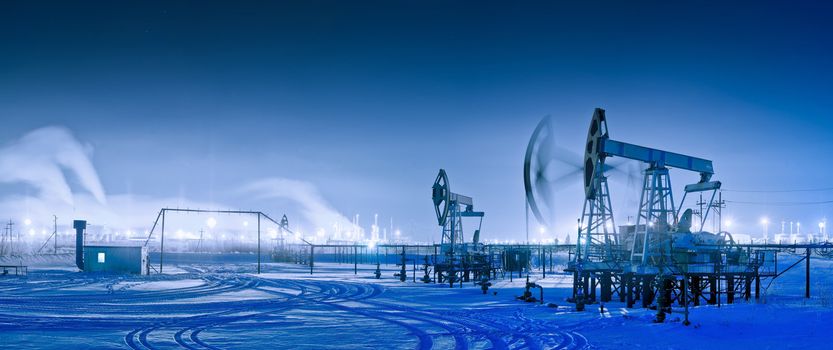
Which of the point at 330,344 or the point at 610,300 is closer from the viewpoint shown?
the point at 330,344

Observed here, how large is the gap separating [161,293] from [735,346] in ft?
85.1

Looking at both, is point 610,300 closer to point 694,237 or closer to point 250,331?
point 694,237

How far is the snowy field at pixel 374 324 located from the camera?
54.5 feet

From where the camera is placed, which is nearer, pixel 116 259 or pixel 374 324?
pixel 374 324

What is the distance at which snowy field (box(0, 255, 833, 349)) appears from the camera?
16.6m

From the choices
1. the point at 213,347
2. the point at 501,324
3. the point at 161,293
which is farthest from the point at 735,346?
the point at 161,293

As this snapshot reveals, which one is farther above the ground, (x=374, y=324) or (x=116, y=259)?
(x=374, y=324)

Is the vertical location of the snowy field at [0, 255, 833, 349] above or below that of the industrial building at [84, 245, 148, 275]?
above

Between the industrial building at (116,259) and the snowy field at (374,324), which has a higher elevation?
the snowy field at (374,324)

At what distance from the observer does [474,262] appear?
152 ft

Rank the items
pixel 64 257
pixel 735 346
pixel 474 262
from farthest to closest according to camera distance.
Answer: pixel 64 257 → pixel 474 262 → pixel 735 346

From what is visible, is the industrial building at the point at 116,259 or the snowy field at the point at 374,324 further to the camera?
the industrial building at the point at 116,259

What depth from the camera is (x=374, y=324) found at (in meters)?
20.4

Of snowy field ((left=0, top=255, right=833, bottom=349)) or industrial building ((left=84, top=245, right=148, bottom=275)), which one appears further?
industrial building ((left=84, top=245, right=148, bottom=275))
